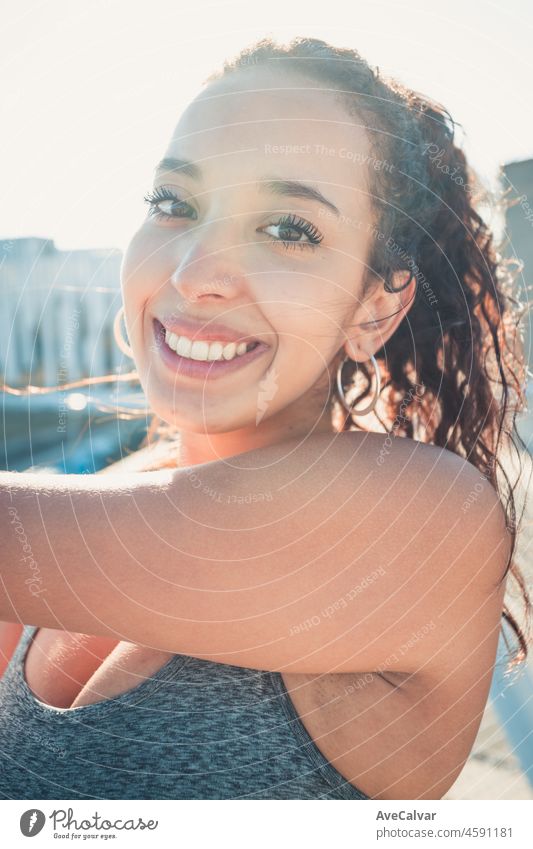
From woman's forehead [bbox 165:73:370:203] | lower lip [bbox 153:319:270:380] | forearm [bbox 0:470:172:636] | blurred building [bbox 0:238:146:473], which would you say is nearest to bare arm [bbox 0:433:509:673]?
forearm [bbox 0:470:172:636]

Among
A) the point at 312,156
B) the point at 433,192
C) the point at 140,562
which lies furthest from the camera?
the point at 433,192

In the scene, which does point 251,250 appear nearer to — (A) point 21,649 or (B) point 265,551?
(B) point 265,551

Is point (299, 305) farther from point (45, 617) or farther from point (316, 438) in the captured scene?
point (45, 617)

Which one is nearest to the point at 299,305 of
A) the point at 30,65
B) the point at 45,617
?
the point at 45,617

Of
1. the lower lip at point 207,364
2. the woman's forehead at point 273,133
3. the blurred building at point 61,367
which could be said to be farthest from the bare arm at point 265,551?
the blurred building at point 61,367

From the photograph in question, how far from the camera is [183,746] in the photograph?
0.70m

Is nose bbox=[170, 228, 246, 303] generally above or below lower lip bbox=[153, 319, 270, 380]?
above

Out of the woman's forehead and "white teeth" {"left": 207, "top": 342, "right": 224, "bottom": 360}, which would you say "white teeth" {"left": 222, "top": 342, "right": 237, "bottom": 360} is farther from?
the woman's forehead

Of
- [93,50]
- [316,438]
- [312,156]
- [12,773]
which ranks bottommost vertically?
[12,773]

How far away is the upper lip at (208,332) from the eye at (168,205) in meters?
0.12

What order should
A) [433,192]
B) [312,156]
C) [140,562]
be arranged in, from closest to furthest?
[140,562]
[312,156]
[433,192]

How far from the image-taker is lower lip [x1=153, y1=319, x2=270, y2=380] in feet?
2.49

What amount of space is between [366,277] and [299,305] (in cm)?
10

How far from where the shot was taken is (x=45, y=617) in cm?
57
